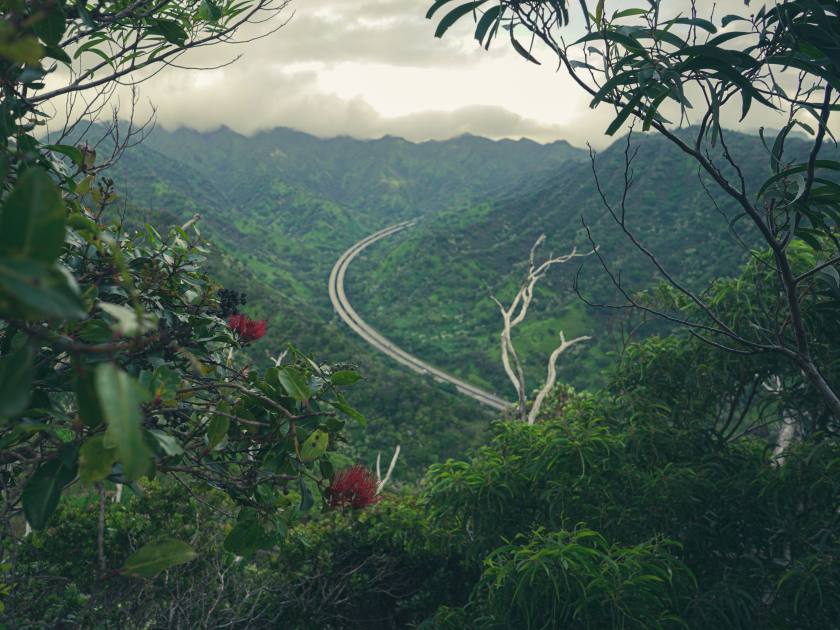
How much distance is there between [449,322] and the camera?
4522 cm

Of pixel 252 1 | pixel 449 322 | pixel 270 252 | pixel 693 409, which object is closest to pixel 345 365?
pixel 252 1

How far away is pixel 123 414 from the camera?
657mm

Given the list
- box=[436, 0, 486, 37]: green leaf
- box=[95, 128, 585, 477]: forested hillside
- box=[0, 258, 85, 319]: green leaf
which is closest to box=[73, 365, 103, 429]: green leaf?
box=[0, 258, 85, 319]: green leaf

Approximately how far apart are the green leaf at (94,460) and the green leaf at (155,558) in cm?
18

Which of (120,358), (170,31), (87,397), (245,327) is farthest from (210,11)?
(87,397)

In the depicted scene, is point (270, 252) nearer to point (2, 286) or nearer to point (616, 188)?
point (616, 188)

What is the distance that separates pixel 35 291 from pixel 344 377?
1.25 meters

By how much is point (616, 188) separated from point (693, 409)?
4802 cm

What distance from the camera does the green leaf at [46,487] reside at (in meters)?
1.22

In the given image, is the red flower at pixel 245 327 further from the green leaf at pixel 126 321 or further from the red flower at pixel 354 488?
the green leaf at pixel 126 321

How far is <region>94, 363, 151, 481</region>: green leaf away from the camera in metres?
0.64

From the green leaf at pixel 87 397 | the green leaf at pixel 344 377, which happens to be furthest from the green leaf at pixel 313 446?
the green leaf at pixel 87 397

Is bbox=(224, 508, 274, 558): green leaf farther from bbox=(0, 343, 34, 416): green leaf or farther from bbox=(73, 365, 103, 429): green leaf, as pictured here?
bbox=(0, 343, 34, 416): green leaf

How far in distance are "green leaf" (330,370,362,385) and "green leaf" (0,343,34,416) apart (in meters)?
1.10
